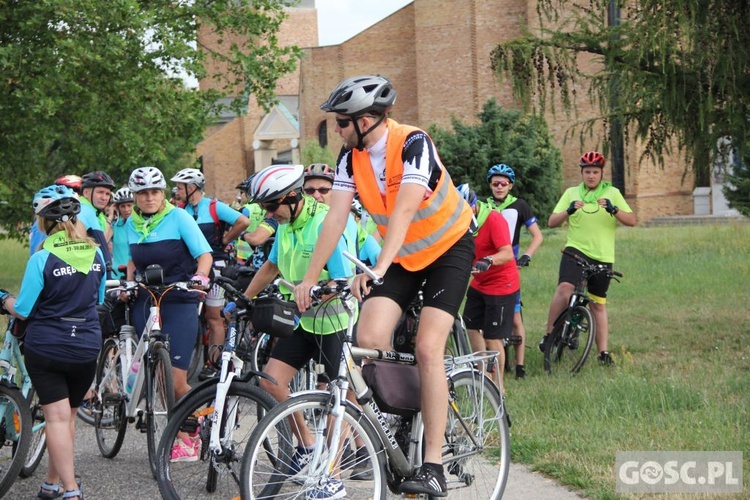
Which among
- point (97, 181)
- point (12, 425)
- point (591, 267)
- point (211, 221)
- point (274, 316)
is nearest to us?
point (274, 316)

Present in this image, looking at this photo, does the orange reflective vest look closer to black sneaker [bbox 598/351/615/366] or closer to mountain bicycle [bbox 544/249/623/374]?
mountain bicycle [bbox 544/249/623/374]

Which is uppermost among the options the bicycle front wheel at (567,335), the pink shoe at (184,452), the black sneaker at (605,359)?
the pink shoe at (184,452)

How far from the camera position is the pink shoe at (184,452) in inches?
213

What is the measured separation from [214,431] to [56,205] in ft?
5.60

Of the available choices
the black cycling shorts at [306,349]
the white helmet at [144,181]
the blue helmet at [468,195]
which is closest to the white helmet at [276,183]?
the black cycling shorts at [306,349]

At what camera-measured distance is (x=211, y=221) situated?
10648mm

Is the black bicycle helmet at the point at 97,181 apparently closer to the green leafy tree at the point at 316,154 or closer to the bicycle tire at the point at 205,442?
the bicycle tire at the point at 205,442

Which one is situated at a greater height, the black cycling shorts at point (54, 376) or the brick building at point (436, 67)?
the brick building at point (436, 67)

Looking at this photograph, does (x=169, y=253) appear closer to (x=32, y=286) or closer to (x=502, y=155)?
(x=32, y=286)

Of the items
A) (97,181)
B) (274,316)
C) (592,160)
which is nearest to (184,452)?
(274,316)

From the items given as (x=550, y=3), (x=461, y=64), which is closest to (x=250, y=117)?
(x=461, y=64)

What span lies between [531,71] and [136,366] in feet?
18.3

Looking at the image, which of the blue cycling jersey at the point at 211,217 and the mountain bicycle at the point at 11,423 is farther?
the blue cycling jersey at the point at 211,217

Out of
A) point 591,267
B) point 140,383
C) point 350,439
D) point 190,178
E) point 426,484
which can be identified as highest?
point 190,178
